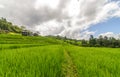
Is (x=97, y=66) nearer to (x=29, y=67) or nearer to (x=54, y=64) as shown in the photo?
(x=54, y=64)

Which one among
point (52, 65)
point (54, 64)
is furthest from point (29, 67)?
point (54, 64)

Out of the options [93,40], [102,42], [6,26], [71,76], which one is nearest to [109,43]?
[102,42]

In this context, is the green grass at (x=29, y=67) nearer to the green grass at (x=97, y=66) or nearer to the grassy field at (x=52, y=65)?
the grassy field at (x=52, y=65)

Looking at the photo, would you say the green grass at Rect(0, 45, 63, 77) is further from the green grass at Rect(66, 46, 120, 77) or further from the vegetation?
the green grass at Rect(66, 46, 120, 77)

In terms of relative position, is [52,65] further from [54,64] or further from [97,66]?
[97,66]

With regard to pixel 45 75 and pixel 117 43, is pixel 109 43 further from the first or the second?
pixel 45 75

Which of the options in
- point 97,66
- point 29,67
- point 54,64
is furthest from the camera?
point 97,66

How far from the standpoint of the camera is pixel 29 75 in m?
3.65

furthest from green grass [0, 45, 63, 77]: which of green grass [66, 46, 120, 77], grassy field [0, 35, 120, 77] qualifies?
green grass [66, 46, 120, 77]

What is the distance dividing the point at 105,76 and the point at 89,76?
595mm

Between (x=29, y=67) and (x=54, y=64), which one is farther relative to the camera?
(x=54, y=64)

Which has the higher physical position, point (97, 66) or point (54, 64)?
point (54, 64)

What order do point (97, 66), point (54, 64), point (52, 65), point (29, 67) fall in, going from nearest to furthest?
point (29, 67) < point (52, 65) < point (54, 64) < point (97, 66)

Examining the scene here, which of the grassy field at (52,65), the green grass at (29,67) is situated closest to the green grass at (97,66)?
the grassy field at (52,65)
